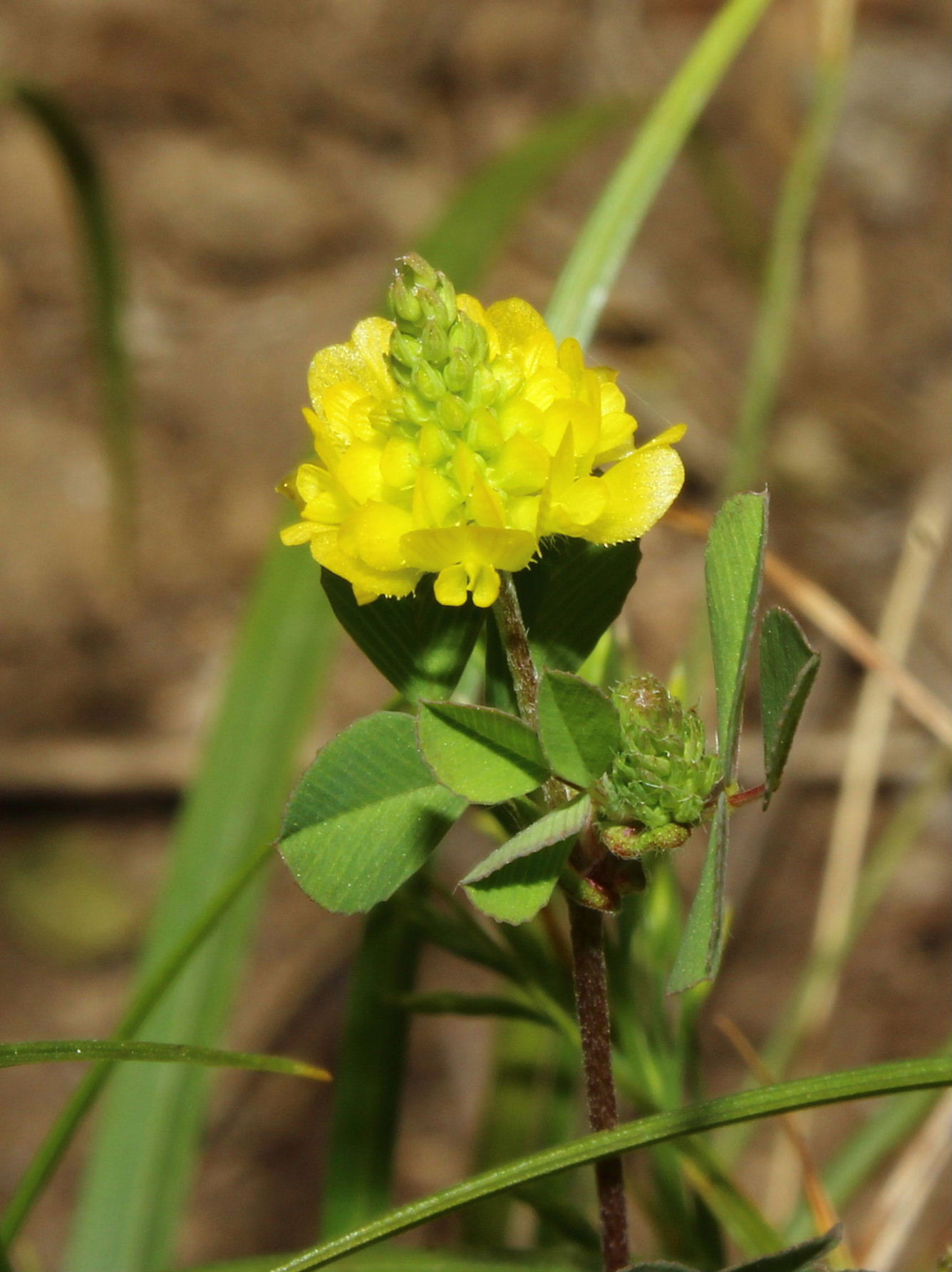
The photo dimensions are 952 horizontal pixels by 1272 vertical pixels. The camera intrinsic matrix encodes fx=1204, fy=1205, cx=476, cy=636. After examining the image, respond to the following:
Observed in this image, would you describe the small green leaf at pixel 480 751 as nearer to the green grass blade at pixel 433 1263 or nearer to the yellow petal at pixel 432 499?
the yellow petal at pixel 432 499

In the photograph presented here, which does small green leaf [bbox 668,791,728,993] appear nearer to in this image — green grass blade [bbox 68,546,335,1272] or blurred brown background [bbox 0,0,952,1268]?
green grass blade [bbox 68,546,335,1272]

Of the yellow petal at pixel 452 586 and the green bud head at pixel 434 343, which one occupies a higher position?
the green bud head at pixel 434 343

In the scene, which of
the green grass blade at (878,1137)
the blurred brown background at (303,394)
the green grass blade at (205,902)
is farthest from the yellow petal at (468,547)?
the blurred brown background at (303,394)

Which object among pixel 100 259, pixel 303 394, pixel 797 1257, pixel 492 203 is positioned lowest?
pixel 797 1257

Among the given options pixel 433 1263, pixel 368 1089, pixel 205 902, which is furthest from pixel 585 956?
pixel 205 902

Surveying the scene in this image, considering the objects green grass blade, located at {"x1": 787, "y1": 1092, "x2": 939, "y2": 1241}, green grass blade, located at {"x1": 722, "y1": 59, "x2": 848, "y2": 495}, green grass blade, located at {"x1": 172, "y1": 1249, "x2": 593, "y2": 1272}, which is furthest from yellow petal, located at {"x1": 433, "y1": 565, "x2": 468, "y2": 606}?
green grass blade, located at {"x1": 722, "y1": 59, "x2": 848, "y2": 495}

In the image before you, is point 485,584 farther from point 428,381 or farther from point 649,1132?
point 649,1132
